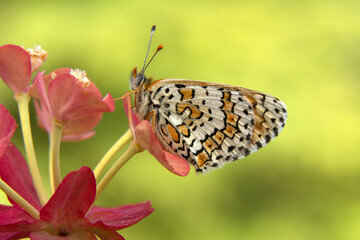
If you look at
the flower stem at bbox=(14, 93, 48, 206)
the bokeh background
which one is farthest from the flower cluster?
the bokeh background

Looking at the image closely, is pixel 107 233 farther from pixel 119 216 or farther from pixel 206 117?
pixel 206 117

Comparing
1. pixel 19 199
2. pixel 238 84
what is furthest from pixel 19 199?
pixel 238 84

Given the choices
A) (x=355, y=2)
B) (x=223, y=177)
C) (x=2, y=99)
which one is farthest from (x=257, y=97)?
(x=355, y=2)

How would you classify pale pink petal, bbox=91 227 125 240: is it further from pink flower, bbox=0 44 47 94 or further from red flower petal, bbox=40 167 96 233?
pink flower, bbox=0 44 47 94

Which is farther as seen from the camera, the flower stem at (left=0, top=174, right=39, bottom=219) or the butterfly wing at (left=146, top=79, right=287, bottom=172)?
the butterfly wing at (left=146, top=79, right=287, bottom=172)

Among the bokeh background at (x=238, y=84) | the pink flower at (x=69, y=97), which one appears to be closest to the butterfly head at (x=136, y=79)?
the pink flower at (x=69, y=97)
